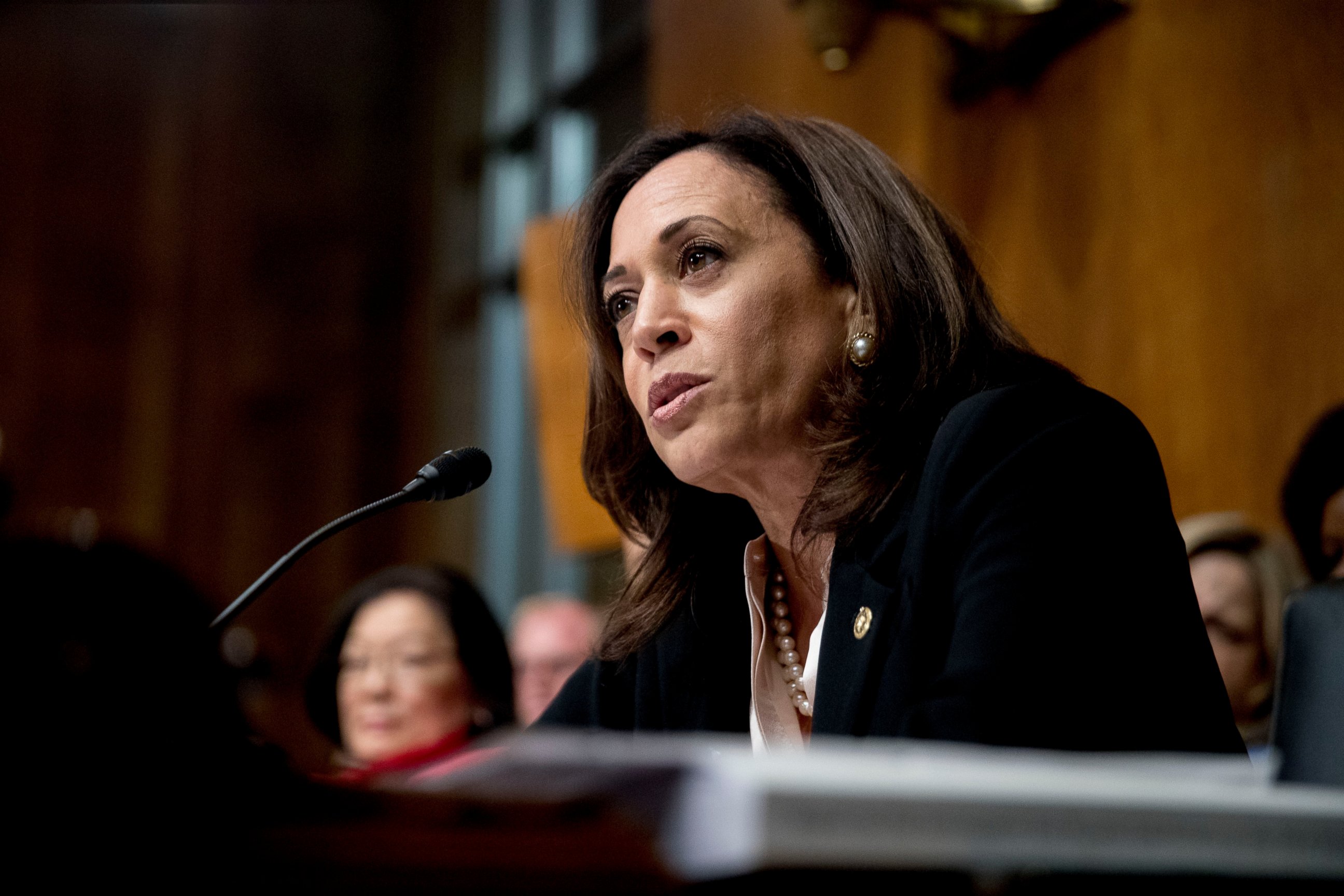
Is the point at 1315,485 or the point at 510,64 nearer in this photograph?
the point at 1315,485

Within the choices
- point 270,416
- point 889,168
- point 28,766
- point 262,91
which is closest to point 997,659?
point 28,766

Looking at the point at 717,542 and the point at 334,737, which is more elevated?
the point at 717,542

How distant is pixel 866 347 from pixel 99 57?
6.83 meters

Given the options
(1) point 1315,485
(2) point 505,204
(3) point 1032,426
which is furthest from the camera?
(2) point 505,204

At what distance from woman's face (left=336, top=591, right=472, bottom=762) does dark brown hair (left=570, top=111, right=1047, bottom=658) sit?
129 centimetres

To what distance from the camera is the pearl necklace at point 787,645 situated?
1.75 metres

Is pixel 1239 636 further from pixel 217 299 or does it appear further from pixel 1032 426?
pixel 217 299

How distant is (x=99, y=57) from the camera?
24.2 feet

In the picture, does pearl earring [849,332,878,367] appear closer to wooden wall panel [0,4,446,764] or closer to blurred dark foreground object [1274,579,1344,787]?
blurred dark foreground object [1274,579,1344,787]

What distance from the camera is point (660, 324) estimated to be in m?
1.77

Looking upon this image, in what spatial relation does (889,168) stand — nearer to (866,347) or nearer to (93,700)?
(866,347)

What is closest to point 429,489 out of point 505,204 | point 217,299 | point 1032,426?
point 1032,426

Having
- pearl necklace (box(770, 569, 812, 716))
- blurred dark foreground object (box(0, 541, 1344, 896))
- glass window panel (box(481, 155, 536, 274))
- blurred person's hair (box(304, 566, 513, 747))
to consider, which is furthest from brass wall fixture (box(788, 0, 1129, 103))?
glass window panel (box(481, 155, 536, 274))

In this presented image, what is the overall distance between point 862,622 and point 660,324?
0.51 metres
